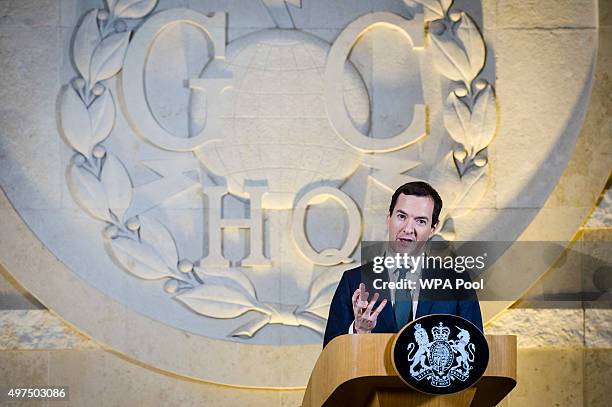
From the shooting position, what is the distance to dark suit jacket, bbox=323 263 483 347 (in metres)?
3.81

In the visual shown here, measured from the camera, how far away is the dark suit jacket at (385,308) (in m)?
3.81

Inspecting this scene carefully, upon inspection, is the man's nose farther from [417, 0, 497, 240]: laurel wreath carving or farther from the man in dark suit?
[417, 0, 497, 240]: laurel wreath carving

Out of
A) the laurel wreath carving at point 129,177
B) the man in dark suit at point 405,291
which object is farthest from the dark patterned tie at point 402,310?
the laurel wreath carving at point 129,177

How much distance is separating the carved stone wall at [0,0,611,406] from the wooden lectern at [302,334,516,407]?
2082 mm

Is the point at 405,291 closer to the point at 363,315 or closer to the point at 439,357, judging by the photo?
the point at 363,315

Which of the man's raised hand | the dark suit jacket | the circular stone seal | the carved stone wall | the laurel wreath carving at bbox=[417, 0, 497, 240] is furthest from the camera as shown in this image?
the laurel wreath carving at bbox=[417, 0, 497, 240]

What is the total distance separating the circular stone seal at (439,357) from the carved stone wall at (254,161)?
7.33 ft

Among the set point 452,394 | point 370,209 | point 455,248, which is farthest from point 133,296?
point 452,394

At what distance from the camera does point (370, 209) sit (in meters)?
5.50

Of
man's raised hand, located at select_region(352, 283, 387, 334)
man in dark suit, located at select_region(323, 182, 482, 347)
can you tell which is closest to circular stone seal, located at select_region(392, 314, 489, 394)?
man's raised hand, located at select_region(352, 283, 387, 334)

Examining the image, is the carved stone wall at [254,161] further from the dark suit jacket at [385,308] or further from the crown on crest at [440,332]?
the crown on crest at [440,332]

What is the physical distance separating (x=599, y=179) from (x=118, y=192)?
2.33 m

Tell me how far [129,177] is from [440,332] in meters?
2.67

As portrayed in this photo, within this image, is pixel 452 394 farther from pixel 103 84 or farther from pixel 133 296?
pixel 103 84
